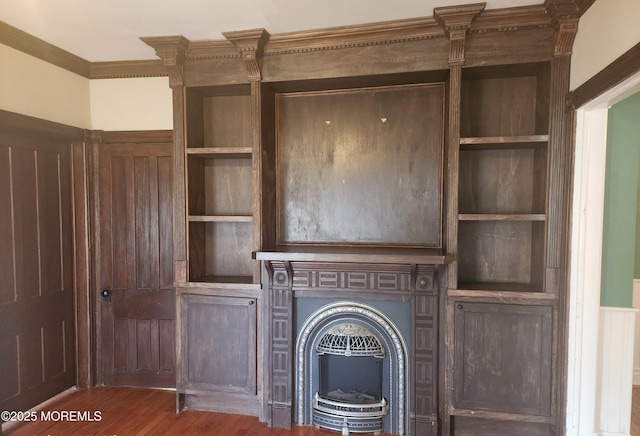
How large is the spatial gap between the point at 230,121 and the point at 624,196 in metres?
2.64

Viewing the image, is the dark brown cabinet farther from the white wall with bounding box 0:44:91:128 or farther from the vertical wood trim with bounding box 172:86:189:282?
the white wall with bounding box 0:44:91:128

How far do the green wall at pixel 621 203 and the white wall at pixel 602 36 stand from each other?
0.37 meters

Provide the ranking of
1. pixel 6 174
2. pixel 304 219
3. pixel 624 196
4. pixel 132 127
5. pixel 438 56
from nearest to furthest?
pixel 624 196, pixel 438 56, pixel 6 174, pixel 304 219, pixel 132 127

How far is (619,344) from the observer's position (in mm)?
2227

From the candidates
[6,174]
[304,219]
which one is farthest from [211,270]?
[6,174]

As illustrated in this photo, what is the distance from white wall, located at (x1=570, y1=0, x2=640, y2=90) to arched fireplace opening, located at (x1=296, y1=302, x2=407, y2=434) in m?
1.81

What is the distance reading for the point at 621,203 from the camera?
2215mm

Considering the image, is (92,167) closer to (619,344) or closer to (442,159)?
(442,159)

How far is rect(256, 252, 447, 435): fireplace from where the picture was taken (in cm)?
243

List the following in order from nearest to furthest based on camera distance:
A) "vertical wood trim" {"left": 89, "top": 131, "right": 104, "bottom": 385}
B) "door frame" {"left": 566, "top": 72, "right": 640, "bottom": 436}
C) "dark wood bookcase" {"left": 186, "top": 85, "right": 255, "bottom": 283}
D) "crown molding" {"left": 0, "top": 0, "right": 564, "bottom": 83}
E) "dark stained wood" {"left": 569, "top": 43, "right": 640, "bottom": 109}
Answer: "dark stained wood" {"left": 569, "top": 43, "right": 640, "bottom": 109} < "door frame" {"left": 566, "top": 72, "right": 640, "bottom": 436} < "crown molding" {"left": 0, "top": 0, "right": 564, "bottom": 83} < "dark wood bookcase" {"left": 186, "top": 85, "right": 255, "bottom": 283} < "vertical wood trim" {"left": 89, "top": 131, "right": 104, "bottom": 385}

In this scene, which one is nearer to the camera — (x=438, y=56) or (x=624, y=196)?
(x=624, y=196)

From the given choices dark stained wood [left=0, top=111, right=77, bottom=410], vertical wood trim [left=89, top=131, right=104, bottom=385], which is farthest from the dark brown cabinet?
dark stained wood [left=0, top=111, right=77, bottom=410]

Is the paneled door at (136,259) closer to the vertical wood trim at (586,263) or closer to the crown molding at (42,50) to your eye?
the crown molding at (42,50)

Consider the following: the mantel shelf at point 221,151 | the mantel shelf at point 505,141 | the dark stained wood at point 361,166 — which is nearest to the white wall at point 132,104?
the mantel shelf at point 221,151
